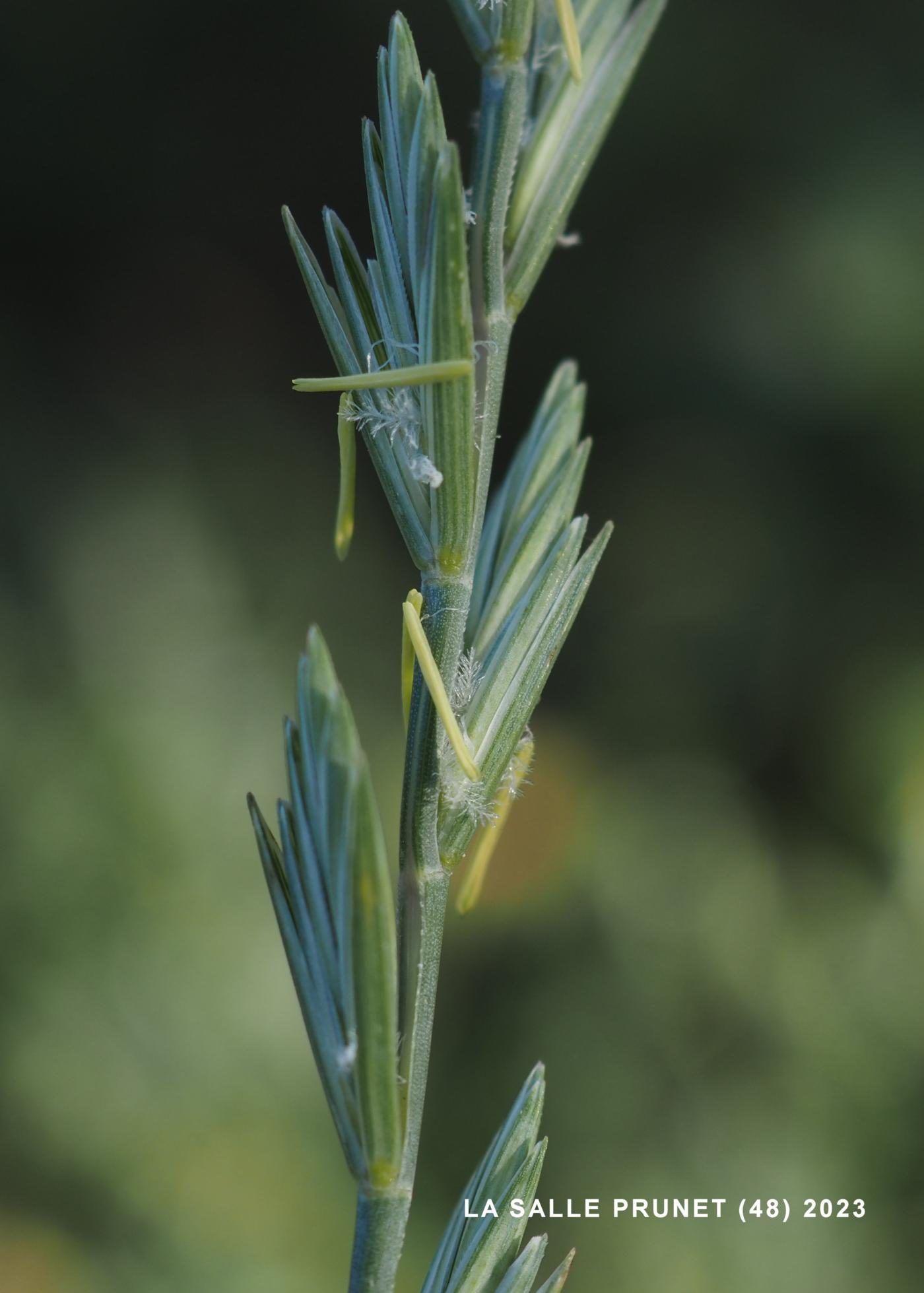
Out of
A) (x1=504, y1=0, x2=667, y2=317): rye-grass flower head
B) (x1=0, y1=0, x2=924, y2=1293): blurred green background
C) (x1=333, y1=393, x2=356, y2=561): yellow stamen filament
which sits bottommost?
(x1=0, y1=0, x2=924, y2=1293): blurred green background

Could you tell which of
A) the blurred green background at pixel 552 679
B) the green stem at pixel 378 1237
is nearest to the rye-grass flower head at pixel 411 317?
the green stem at pixel 378 1237

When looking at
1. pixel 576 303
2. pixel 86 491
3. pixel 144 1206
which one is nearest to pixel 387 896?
pixel 144 1206

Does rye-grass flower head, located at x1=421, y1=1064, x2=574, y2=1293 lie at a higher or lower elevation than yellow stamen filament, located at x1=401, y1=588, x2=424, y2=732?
lower

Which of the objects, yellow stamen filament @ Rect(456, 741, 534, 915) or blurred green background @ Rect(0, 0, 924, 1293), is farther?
blurred green background @ Rect(0, 0, 924, 1293)

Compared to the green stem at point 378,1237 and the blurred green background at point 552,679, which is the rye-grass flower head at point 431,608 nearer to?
the green stem at point 378,1237

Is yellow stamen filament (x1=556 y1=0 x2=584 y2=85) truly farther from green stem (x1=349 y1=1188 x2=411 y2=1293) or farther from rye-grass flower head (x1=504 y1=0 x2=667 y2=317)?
green stem (x1=349 y1=1188 x2=411 y2=1293)

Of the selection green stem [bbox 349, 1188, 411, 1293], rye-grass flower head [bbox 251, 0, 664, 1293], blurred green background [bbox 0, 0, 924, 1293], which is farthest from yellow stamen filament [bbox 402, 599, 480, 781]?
blurred green background [bbox 0, 0, 924, 1293]

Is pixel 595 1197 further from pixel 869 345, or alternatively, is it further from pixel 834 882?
pixel 869 345
